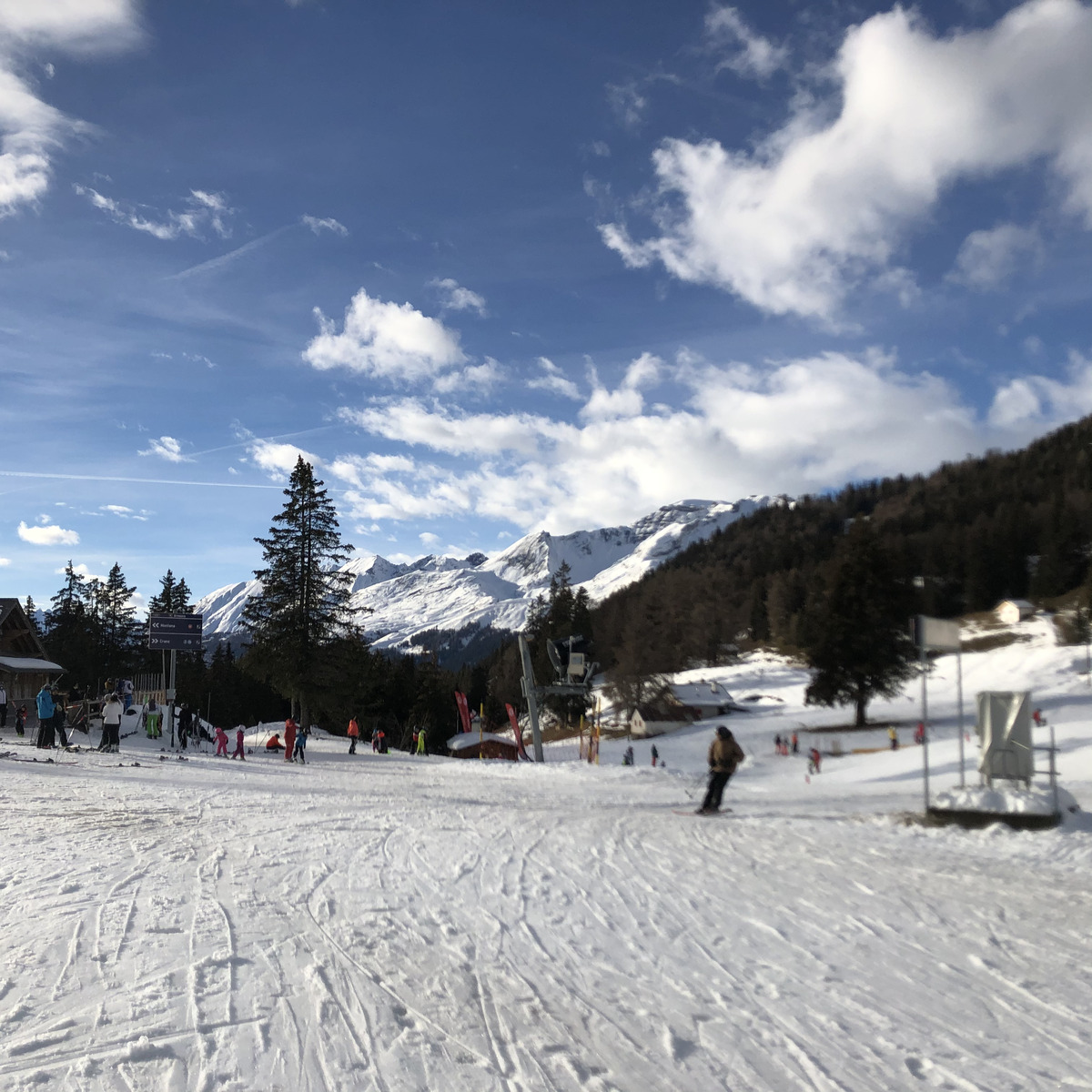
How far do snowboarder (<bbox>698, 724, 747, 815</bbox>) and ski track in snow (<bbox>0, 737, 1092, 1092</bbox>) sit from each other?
2.68m

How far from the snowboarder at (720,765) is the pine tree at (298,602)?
28.9 m

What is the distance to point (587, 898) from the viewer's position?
7598 mm

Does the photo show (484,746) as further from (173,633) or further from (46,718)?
(46,718)

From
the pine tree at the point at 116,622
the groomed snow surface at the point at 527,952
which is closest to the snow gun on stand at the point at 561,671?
the groomed snow surface at the point at 527,952

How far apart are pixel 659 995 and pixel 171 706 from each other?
28.2 metres

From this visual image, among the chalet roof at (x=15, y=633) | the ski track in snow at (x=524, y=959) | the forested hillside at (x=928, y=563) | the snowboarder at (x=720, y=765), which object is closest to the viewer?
the ski track in snow at (x=524, y=959)

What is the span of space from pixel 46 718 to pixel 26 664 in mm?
21340

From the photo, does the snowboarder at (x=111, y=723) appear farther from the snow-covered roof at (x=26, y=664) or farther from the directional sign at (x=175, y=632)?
the snow-covered roof at (x=26, y=664)

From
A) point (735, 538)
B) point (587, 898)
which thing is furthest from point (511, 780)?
point (735, 538)

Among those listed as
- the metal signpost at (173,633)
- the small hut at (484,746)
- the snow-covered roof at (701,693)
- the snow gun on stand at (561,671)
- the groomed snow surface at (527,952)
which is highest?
the metal signpost at (173,633)

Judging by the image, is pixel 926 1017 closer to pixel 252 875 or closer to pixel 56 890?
pixel 252 875

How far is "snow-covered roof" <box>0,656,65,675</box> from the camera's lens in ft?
127

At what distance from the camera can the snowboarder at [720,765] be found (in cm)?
1398

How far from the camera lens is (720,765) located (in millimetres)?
14148
